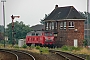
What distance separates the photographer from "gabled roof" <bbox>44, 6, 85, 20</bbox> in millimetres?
61219

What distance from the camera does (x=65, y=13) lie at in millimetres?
63875

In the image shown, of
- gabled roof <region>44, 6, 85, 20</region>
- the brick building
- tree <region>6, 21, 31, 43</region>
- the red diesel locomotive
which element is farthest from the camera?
tree <region>6, 21, 31, 43</region>

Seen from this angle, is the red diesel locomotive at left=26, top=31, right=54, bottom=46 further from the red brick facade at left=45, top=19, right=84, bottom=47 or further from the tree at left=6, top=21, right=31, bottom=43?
the tree at left=6, top=21, right=31, bottom=43

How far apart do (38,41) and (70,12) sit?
12626mm

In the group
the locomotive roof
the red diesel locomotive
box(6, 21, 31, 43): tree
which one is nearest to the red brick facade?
the locomotive roof

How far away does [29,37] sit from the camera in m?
56.3

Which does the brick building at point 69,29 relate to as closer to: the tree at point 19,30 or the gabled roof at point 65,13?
the gabled roof at point 65,13

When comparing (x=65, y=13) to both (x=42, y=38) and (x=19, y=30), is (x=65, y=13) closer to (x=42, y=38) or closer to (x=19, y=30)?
(x=42, y=38)

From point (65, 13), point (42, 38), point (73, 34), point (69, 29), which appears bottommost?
point (42, 38)

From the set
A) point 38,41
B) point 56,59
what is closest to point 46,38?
point 38,41

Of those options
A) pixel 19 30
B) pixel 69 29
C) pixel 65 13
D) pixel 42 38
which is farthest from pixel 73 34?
pixel 19 30

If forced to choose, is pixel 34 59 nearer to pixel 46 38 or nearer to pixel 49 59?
pixel 49 59

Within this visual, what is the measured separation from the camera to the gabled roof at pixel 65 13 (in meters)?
61.2

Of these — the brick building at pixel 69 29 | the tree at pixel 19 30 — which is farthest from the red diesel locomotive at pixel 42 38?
the tree at pixel 19 30
